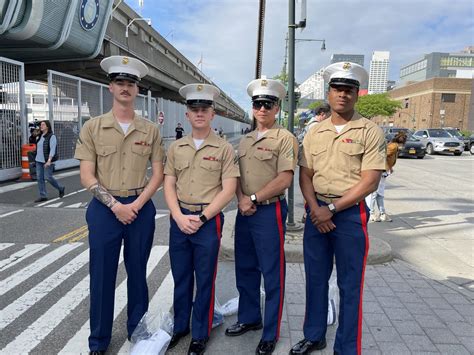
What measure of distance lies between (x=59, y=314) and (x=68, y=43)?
47.6ft

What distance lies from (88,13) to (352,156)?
16.2m

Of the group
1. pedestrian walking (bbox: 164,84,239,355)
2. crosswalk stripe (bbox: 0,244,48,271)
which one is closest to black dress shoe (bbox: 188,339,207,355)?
pedestrian walking (bbox: 164,84,239,355)

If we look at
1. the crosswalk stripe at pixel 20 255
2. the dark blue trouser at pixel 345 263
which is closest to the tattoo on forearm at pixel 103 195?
the dark blue trouser at pixel 345 263

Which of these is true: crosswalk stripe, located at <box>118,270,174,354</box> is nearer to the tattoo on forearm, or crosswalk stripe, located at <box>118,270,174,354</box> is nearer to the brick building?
the tattoo on forearm

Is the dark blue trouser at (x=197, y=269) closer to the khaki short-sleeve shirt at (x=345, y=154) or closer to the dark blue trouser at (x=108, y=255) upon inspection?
the dark blue trouser at (x=108, y=255)

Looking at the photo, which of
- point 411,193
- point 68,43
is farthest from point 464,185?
point 68,43

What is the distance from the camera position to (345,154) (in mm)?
2578

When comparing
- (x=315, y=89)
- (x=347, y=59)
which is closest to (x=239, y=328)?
(x=347, y=59)

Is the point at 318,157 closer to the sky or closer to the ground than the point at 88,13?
closer to the ground

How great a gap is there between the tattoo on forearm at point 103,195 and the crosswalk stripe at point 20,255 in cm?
285

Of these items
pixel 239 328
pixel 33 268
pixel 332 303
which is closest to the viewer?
pixel 239 328

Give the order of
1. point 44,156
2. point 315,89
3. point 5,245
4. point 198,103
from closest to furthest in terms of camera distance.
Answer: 1. point 198,103
2. point 5,245
3. point 44,156
4. point 315,89

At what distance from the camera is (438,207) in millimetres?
8648

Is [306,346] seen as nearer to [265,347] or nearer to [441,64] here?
[265,347]
